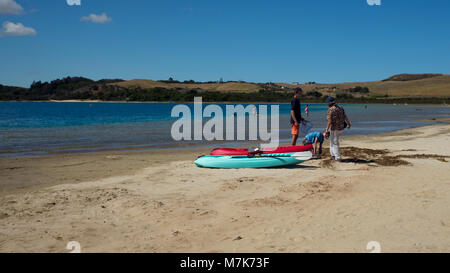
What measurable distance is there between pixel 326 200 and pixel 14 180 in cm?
839

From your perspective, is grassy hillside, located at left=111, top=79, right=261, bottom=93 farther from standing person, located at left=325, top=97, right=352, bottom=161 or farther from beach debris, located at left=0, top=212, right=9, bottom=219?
beach debris, located at left=0, top=212, right=9, bottom=219

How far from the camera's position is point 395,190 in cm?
797

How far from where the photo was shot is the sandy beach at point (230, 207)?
5320 millimetres

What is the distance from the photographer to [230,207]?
23.6 ft

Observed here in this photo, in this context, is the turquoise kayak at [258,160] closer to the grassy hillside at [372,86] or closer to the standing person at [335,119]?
the standing person at [335,119]

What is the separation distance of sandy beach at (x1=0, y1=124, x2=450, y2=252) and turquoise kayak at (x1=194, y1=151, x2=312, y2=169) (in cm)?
32

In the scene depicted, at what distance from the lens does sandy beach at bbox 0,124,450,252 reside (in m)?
5.32

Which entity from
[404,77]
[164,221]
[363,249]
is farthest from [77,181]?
[404,77]

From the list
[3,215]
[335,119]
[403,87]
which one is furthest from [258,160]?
[403,87]

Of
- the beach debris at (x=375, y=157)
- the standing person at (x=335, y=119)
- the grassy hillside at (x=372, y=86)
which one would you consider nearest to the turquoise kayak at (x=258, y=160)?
the beach debris at (x=375, y=157)

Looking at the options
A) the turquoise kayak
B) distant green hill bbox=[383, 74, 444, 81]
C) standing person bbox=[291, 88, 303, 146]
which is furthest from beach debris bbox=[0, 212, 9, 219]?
distant green hill bbox=[383, 74, 444, 81]
